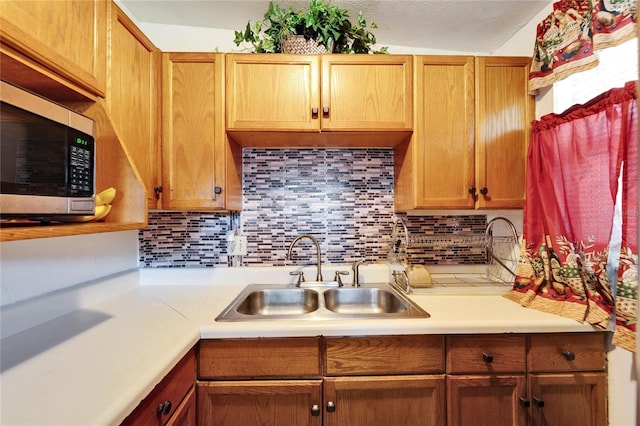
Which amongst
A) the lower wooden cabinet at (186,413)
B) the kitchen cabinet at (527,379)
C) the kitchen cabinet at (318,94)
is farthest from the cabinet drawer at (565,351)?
the lower wooden cabinet at (186,413)

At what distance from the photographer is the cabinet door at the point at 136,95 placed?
105 centimetres

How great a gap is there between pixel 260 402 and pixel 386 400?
48 cm

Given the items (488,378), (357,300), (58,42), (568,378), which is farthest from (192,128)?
(568,378)

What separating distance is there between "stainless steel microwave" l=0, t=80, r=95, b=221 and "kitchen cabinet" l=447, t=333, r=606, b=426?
52.9 inches

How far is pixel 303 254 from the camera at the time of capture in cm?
167

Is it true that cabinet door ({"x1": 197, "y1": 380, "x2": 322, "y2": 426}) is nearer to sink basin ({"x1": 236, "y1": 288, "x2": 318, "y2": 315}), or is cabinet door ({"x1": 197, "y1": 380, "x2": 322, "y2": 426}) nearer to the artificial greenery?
sink basin ({"x1": 236, "y1": 288, "x2": 318, "y2": 315})

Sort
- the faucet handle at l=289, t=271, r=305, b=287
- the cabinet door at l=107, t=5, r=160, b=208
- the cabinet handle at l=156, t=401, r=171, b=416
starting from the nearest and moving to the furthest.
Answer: the cabinet handle at l=156, t=401, r=171, b=416 < the cabinet door at l=107, t=5, r=160, b=208 < the faucet handle at l=289, t=271, r=305, b=287

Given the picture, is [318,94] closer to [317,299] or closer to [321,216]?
[321,216]

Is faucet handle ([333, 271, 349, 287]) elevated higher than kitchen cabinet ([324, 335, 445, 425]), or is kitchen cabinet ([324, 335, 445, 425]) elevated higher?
faucet handle ([333, 271, 349, 287])

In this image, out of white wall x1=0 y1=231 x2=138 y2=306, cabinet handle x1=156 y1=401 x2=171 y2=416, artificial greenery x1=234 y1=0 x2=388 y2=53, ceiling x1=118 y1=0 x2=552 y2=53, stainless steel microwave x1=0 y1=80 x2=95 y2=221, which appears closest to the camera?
stainless steel microwave x1=0 y1=80 x2=95 y2=221

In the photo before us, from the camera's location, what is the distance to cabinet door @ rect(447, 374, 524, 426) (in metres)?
1.04

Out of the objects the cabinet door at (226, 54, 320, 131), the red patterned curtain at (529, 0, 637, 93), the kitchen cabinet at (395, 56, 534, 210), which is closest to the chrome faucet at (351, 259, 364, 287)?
the kitchen cabinet at (395, 56, 534, 210)

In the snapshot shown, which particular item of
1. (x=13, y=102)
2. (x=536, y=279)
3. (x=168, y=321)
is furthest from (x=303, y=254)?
(x=13, y=102)

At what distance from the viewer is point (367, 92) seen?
137 cm
